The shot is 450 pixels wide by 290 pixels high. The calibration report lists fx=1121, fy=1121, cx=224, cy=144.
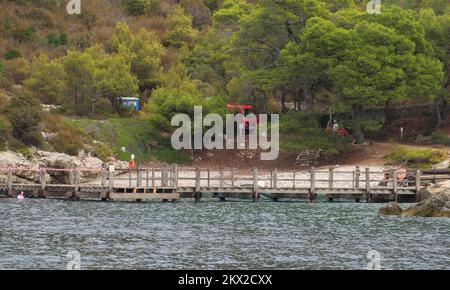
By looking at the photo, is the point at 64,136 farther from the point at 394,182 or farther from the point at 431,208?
the point at 431,208

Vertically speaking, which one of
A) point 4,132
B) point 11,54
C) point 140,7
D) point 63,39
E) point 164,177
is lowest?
point 164,177

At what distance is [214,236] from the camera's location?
49750 mm

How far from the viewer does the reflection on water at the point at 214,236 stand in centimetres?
4144

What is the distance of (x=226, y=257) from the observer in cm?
4266

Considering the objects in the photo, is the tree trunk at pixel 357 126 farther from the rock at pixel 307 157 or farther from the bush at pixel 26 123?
the bush at pixel 26 123

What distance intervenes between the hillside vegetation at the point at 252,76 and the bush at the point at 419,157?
562 cm

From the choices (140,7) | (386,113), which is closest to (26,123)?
(386,113)

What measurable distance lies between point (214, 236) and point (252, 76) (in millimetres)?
42505

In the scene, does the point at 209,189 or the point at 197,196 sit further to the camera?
the point at 197,196

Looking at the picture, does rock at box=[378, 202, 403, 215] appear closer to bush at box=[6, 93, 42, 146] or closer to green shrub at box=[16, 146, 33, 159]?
green shrub at box=[16, 146, 33, 159]

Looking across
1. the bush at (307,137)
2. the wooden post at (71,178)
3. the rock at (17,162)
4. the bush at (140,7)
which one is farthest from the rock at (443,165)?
the bush at (140,7)

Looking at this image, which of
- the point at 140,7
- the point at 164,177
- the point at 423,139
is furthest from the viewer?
the point at 140,7

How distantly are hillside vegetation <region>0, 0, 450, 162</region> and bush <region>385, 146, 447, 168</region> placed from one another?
5.62m

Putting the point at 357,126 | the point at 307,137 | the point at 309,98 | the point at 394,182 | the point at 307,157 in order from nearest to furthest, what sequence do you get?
the point at 394,182 < the point at 307,157 < the point at 307,137 < the point at 357,126 < the point at 309,98
